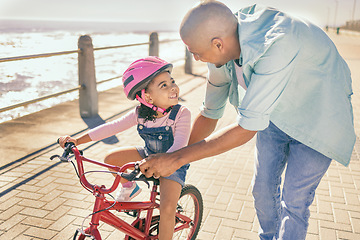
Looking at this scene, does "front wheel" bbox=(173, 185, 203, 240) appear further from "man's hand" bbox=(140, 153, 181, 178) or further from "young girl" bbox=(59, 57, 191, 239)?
"man's hand" bbox=(140, 153, 181, 178)

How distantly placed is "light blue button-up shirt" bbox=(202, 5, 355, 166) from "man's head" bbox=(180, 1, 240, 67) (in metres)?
0.08

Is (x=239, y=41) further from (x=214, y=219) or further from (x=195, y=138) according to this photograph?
(x=214, y=219)

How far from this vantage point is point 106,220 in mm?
2240

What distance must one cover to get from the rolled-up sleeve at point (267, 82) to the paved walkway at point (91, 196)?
1.65 metres

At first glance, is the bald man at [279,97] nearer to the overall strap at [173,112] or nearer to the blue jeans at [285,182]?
the blue jeans at [285,182]

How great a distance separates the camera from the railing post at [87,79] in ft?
21.7

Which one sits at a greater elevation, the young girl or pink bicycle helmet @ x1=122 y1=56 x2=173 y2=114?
pink bicycle helmet @ x1=122 y1=56 x2=173 y2=114

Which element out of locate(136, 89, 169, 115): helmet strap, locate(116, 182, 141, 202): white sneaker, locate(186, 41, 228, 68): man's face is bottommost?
locate(116, 182, 141, 202): white sneaker

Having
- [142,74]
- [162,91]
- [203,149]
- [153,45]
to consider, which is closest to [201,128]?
[162,91]

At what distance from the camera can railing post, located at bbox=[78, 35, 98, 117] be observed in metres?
6.61

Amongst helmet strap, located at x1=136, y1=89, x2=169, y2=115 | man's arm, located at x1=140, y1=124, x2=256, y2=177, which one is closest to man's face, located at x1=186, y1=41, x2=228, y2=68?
man's arm, located at x1=140, y1=124, x2=256, y2=177

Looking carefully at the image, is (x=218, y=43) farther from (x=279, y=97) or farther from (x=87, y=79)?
(x=87, y=79)

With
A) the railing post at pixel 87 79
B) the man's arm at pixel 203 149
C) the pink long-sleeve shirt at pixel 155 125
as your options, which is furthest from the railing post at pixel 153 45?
the man's arm at pixel 203 149

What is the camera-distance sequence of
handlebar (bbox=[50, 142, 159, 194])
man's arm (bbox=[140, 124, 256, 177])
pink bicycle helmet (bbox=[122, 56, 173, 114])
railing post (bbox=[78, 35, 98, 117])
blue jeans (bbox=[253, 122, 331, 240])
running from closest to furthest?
1. handlebar (bbox=[50, 142, 159, 194])
2. man's arm (bbox=[140, 124, 256, 177])
3. blue jeans (bbox=[253, 122, 331, 240])
4. pink bicycle helmet (bbox=[122, 56, 173, 114])
5. railing post (bbox=[78, 35, 98, 117])
